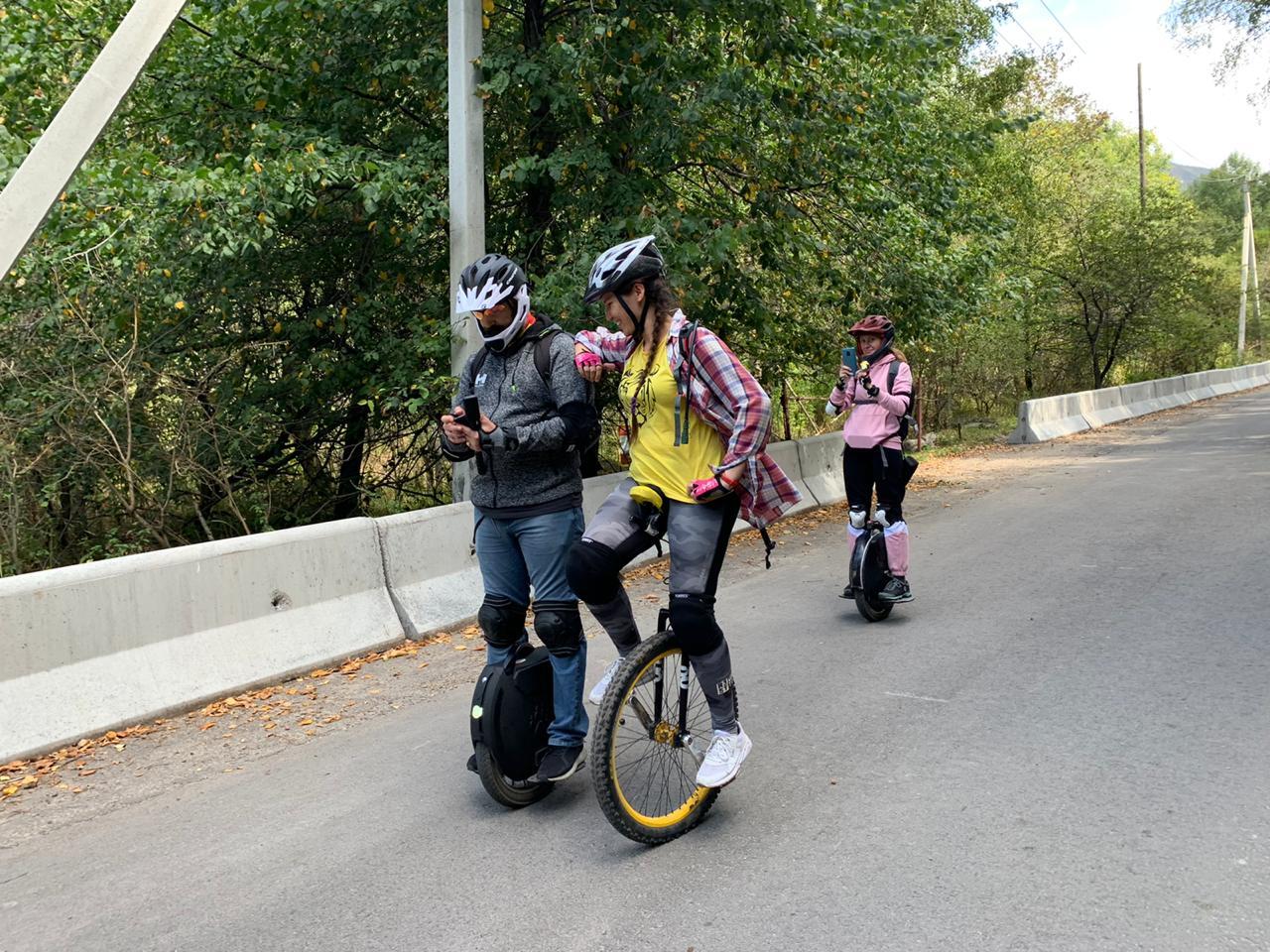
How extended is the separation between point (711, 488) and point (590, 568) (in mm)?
531

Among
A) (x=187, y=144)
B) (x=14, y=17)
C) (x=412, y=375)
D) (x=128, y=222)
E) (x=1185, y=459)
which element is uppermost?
(x=14, y=17)

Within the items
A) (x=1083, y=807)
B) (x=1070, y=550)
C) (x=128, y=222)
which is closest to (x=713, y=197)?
(x=1070, y=550)

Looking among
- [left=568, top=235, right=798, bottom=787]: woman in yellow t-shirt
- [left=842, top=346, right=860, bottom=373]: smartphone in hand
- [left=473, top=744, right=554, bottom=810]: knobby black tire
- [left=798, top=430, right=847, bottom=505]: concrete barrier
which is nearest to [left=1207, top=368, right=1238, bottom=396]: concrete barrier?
[left=798, top=430, right=847, bottom=505]: concrete barrier

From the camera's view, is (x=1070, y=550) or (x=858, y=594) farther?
(x=1070, y=550)

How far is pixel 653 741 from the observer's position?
158 inches

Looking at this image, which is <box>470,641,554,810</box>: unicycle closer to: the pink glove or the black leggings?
the pink glove

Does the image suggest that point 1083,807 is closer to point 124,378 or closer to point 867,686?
point 867,686

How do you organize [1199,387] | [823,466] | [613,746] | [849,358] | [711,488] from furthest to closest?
[1199,387] → [823,466] → [849,358] → [711,488] → [613,746]

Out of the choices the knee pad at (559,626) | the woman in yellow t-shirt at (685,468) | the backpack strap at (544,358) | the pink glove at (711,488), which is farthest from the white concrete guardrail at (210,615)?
the pink glove at (711,488)

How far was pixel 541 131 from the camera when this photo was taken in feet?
33.5

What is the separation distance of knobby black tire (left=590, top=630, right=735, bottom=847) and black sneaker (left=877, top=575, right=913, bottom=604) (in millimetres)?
3244

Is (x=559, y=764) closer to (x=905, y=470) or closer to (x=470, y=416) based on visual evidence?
(x=470, y=416)

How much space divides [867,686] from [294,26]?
7.78m

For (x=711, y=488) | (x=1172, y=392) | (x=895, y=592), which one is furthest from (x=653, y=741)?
(x=1172, y=392)
